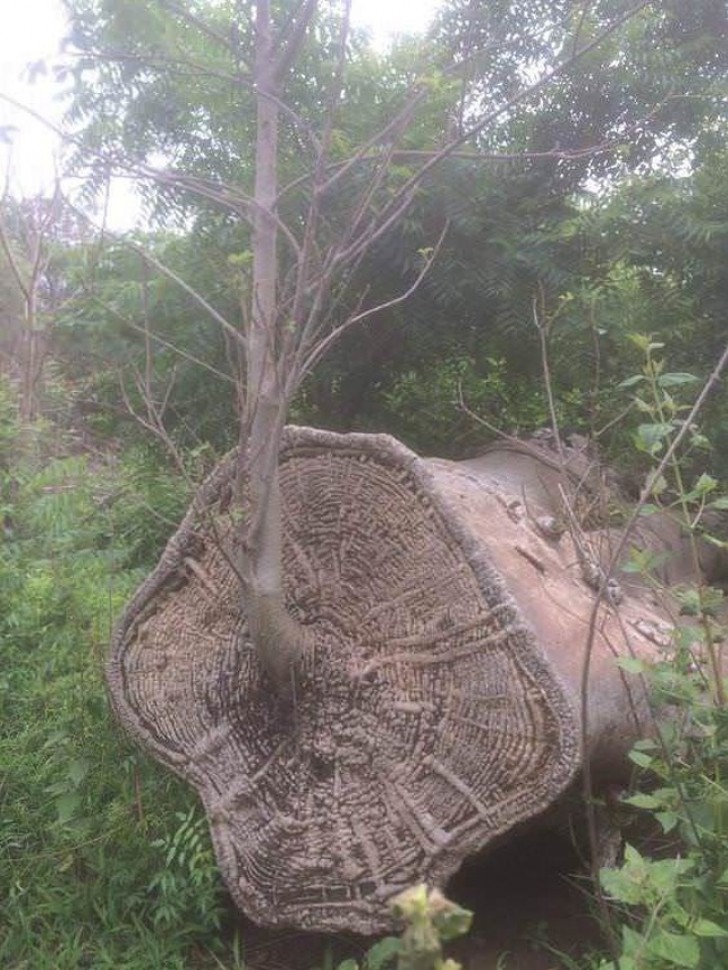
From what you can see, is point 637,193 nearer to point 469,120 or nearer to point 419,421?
point 469,120

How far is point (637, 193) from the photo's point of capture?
304 centimetres

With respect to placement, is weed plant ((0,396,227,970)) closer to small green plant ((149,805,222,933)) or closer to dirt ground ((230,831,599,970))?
small green plant ((149,805,222,933))

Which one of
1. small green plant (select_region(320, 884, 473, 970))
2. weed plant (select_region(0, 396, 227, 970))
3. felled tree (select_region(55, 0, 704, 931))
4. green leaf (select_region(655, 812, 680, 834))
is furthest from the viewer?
weed plant (select_region(0, 396, 227, 970))

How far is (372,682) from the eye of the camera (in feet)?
6.79

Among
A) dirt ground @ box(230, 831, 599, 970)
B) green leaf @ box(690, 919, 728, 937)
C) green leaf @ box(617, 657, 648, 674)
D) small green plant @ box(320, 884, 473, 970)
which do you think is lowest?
dirt ground @ box(230, 831, 599, 970)

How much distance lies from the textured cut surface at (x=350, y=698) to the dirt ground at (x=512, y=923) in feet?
0.78

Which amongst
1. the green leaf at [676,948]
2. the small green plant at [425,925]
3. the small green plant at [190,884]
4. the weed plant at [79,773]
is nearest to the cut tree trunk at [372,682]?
the small green plant at [190,884]

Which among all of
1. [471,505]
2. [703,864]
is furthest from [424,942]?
[471,505]

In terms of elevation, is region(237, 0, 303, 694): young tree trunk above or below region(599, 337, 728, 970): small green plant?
above

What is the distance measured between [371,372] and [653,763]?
83.2 inches

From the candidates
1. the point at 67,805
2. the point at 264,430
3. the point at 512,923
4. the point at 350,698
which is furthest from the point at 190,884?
the point at 264,430

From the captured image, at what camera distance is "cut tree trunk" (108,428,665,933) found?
186 centimetres

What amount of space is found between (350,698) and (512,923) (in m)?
A: 0.65

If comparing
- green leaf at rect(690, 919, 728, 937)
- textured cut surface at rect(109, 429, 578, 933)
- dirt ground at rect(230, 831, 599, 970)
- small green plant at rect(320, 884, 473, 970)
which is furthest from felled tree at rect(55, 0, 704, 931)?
small green plant at rect(320, 884, 473, 970)
